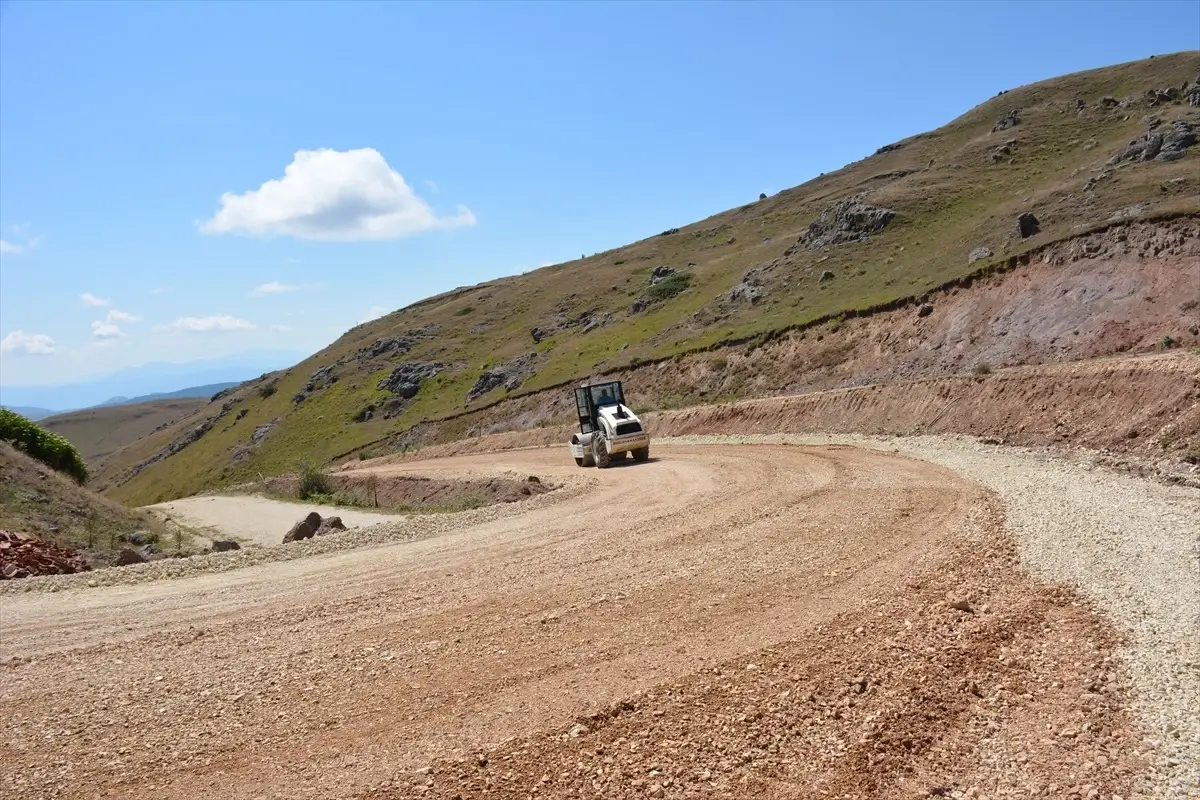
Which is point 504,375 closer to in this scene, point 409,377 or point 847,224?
point 409,377

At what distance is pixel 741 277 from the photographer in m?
84.8

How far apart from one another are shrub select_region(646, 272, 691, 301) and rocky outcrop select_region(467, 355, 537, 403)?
1677cm

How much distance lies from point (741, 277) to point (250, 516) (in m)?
60.3

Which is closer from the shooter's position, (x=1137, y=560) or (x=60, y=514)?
(x=1137, y=560)

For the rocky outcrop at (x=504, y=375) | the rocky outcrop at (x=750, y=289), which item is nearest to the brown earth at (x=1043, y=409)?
the rocky outcrop at (x=750, y=289)

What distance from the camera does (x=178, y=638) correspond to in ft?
34.9

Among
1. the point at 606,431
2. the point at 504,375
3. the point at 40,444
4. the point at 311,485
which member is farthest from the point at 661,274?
the point at 40,444

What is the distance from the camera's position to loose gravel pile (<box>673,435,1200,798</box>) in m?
6.93

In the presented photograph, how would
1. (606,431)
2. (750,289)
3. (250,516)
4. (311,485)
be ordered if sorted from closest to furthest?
(606,431) → (250,516) → (311,485) → (750,289)

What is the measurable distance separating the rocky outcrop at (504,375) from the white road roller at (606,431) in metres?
53.1

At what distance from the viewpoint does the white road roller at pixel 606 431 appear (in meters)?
29.1

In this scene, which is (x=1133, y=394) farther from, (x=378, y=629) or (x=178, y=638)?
(x=178, y=638)

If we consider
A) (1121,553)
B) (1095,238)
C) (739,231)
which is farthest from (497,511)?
(739,231)

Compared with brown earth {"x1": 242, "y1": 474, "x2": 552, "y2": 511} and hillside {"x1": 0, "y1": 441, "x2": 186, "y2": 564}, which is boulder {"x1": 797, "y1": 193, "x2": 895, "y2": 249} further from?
hillside {"x1": 0, "y1": 441, "x2": 186, "y2": 564}
